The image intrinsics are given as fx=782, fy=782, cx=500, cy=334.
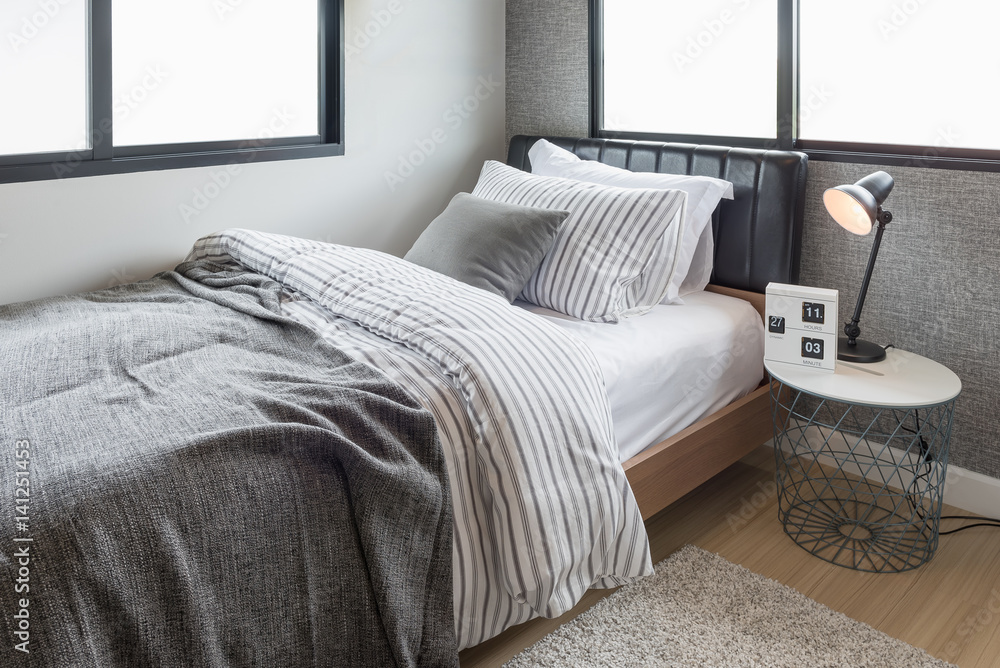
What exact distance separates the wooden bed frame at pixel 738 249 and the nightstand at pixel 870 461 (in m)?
0.13

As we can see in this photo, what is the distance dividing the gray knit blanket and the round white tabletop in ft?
3.58

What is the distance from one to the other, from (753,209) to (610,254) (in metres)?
0.54

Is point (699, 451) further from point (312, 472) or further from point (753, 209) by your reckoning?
point (312, 472)

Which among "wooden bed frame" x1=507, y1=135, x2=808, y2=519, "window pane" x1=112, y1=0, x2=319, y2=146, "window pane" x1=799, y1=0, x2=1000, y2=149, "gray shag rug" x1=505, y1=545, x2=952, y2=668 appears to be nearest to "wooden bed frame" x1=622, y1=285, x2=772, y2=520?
"wooden bed frame" x1=507, y1=135, x2=808, y2=519

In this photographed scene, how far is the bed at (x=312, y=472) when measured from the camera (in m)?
1.15

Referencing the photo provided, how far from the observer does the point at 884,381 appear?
205 cm

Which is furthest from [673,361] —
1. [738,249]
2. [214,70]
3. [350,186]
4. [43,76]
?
[43,76]

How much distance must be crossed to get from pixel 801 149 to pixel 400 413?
1815 mm

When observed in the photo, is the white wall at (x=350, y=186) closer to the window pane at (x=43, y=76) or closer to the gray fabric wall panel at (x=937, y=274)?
the window pane at (x=43, y=76)

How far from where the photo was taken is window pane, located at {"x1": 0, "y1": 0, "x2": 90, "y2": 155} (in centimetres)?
228

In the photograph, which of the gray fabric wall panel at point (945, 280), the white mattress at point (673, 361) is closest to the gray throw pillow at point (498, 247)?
the white mattress at point (673, 361)

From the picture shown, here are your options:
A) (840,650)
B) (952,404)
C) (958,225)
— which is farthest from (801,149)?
(840,650)

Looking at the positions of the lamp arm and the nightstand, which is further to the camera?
the lamp arm

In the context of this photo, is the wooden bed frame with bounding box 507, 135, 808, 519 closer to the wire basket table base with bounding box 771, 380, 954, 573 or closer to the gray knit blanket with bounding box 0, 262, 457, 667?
the wire basket table base with bounding box 771, 380, 954, 573
